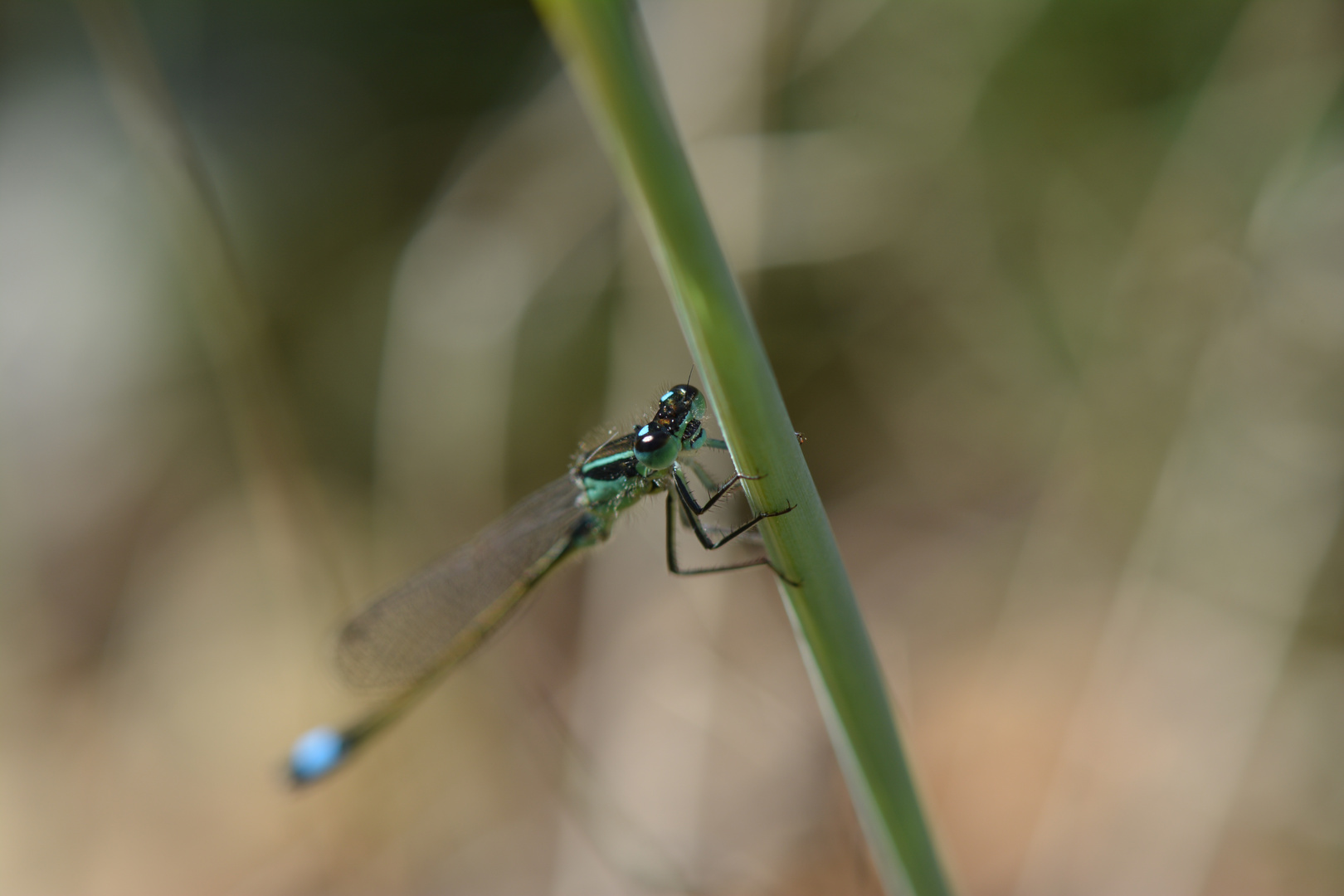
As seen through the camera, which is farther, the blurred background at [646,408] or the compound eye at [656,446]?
the blurred background at [646,408]


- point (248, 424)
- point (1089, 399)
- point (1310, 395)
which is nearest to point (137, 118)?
point (248, 424)

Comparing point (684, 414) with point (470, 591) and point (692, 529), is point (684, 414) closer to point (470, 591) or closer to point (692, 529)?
point (692, 529)

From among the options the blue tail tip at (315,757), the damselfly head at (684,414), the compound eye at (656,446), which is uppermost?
the damselfly head at (684,414)

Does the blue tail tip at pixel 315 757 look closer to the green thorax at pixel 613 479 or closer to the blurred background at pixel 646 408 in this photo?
the blurred background at pixel 646 408

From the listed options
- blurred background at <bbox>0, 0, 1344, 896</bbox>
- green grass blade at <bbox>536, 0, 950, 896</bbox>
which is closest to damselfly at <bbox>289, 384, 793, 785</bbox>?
blurred background at <bbox>0, 0, 1344, 896</bbox>

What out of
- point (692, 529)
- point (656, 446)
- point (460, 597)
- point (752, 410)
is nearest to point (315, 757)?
point (460, 597)

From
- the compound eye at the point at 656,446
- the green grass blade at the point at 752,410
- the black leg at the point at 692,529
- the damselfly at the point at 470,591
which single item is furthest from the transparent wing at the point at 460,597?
the green grass blade at the point at 752,410

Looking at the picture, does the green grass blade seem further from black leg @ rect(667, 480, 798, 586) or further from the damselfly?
the damselfly
